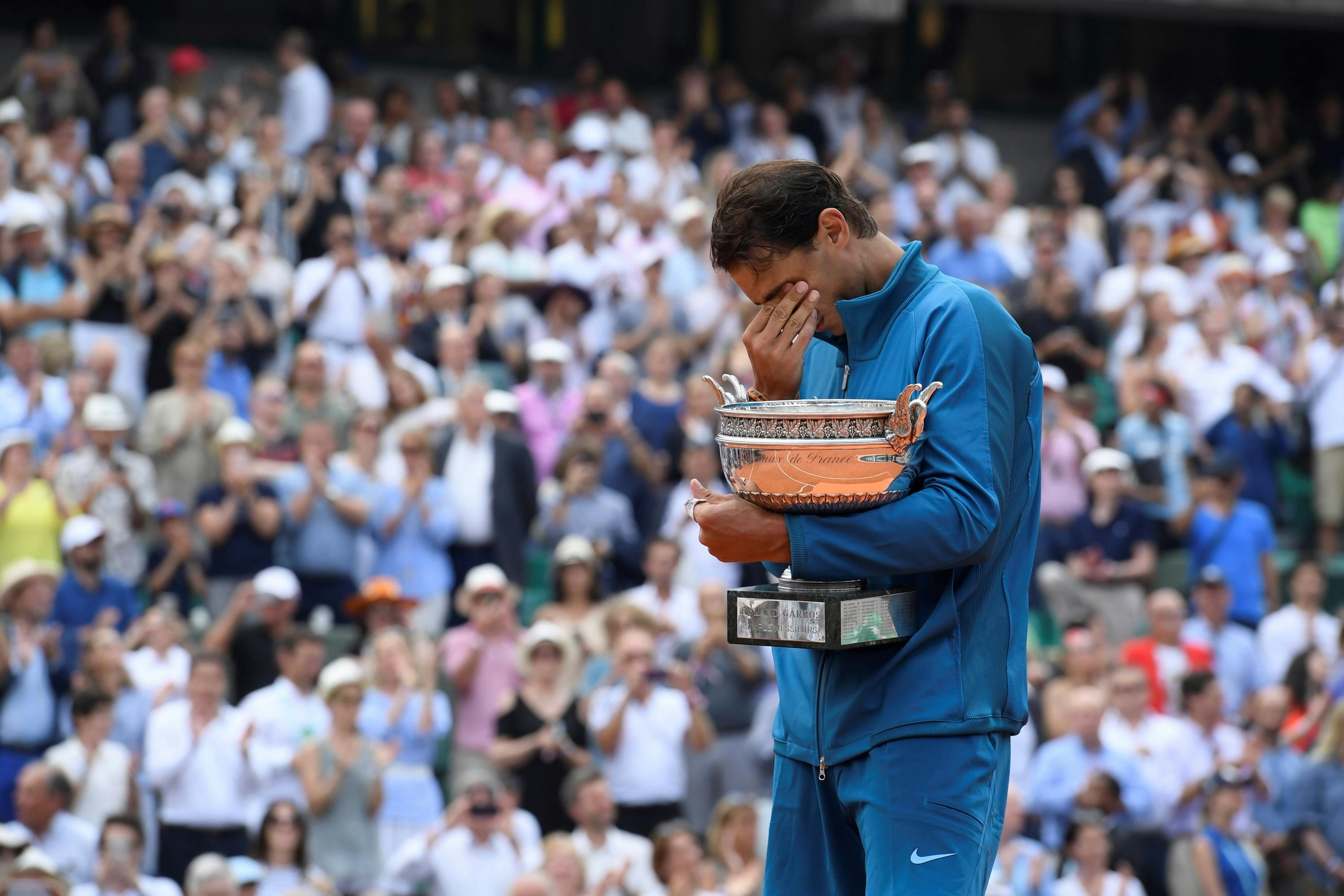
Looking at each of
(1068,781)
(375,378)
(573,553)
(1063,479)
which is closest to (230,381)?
(375,378)

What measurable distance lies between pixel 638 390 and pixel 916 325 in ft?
28.5

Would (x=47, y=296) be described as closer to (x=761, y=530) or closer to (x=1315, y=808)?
(x=1315, y=808)

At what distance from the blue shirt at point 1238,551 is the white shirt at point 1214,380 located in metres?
1.29

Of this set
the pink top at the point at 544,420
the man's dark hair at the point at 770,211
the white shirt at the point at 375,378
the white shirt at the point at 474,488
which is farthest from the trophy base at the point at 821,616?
the white shirt at the point at 375,378

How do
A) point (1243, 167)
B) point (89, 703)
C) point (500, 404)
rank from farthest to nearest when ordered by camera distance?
point (1243, 167), point (500, 404), point (89, 703)

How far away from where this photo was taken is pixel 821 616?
2.89 meters

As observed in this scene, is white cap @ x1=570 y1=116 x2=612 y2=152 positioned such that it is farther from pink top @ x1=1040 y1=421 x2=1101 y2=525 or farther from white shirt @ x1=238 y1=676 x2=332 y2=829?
white shirt @ x1=238 y1=676 x2=332 y2=829

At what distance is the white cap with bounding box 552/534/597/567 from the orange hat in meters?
0.79

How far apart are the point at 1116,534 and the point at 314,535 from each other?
4.93 m

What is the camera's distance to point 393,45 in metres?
18.1

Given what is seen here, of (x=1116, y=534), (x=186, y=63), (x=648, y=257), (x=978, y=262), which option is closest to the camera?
(x=1116, y=534)

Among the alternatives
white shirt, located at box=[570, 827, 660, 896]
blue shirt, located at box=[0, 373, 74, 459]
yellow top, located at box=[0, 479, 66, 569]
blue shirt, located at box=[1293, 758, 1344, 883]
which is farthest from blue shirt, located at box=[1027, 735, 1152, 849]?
blue shirt, located at box=[0, 373, 74, 459]

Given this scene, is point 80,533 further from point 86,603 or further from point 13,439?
point 13,439

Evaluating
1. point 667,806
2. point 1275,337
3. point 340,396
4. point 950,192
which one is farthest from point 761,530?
point 950,192
